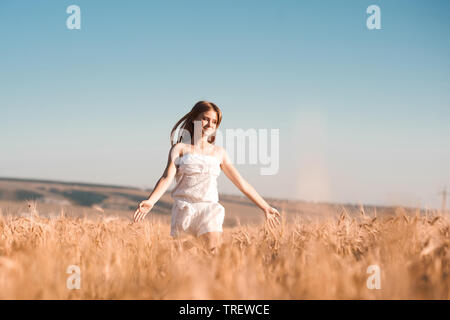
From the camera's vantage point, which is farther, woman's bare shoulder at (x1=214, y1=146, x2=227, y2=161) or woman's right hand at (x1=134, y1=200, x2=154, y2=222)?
woman's bare shoulder at (x1=214, y1=146, x2=227, y2=161)

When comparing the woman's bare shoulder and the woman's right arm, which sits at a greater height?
the woman's bare shoulder

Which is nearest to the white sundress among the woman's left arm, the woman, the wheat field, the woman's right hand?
the woman

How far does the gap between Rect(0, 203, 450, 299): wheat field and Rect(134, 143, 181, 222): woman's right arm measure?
26 centimetres

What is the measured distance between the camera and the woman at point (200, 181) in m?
3.99

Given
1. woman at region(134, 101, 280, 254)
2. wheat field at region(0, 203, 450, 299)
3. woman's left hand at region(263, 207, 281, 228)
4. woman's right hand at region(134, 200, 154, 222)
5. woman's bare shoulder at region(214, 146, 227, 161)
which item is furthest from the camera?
woman's bare shoulder at region(214, 146, 227, 161)

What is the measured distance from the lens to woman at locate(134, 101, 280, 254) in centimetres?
399

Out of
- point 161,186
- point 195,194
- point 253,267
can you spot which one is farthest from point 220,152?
point 253,267

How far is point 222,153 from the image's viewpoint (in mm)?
4406

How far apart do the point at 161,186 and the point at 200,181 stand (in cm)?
42

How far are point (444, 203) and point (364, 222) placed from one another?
654 millimetres

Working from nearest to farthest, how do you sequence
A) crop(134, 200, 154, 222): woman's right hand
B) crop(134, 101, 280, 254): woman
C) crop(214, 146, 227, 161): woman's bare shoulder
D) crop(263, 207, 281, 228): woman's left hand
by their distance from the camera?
crop(134, 200, 154, 222): woman's right hand, crop(134, 101, 280, 254): woman, crop(263, 207, 281, 228): woman's left hand, crop(214, 146, 227, 161): woman's bare shoulder

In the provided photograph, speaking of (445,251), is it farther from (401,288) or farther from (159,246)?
(159,246)

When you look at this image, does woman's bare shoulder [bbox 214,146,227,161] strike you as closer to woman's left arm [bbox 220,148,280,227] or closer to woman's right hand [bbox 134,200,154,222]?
woman's left arm [bbox 220,148,280,227]
